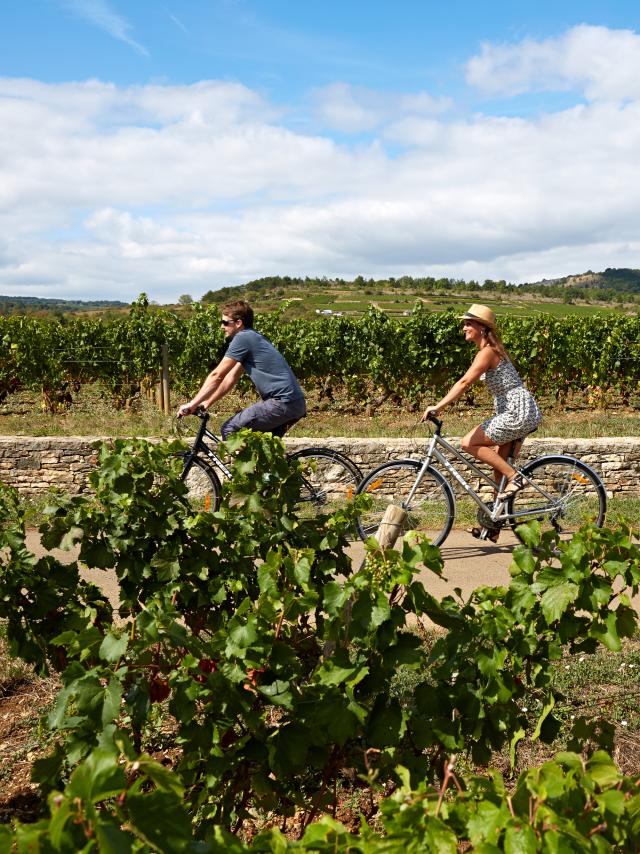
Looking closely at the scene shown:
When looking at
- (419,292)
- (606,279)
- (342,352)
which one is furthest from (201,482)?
(606,279)

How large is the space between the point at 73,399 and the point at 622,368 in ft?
34.0

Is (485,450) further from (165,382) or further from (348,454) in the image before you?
(165,382)

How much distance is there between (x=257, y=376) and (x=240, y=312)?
1.78 ft

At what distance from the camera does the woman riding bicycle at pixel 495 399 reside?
5.92 metres

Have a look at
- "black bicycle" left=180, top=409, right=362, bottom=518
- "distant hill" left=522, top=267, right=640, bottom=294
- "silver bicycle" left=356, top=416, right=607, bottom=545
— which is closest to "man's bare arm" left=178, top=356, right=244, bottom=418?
"black bicycle" left=180, top=409, right=362, bottom=518

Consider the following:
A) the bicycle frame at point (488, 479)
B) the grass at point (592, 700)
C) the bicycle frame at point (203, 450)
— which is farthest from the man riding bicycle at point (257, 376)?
the grass at point (592, 700)

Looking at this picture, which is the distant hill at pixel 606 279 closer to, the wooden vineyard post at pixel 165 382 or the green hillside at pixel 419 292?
the green hillside at pixel 419 292

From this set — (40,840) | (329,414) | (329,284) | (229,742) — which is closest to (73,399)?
(329,414)

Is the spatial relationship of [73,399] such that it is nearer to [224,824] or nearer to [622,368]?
[622,368]

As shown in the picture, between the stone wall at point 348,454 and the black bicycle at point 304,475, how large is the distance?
58 centimetres

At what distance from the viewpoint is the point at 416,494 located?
6.28 m

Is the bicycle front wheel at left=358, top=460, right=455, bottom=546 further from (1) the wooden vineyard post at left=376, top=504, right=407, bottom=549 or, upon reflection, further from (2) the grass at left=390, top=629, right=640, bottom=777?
(1) the wooden vineyard post at left=376, top=504, right=407, bottom=549

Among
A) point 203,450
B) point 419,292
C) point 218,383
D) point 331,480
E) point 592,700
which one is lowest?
point 592,700

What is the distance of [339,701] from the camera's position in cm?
209
